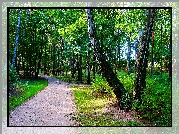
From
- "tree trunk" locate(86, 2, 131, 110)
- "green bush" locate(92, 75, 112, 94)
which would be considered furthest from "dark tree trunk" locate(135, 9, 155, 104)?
"green bush" locate(92, 75, 112, 94)

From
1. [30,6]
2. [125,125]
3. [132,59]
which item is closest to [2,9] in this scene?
[30,6]

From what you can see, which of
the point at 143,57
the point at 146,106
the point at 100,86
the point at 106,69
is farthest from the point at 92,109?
the point at 143,57

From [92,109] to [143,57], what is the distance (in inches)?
54.9

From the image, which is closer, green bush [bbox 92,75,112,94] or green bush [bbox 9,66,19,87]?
green bush [bbox 9,66,19,87]

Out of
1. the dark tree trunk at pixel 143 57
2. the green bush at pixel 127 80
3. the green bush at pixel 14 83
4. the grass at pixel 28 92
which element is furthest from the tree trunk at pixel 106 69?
the green bush at pixel 14 83

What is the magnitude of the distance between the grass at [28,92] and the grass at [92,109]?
68cm

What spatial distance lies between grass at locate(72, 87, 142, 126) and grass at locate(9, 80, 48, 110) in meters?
0.68

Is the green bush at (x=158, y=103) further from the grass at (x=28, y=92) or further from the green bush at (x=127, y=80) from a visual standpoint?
the grass at (x=28, y=92)

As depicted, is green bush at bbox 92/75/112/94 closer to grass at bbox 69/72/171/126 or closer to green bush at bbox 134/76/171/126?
grass at bbox 69/72/171/126

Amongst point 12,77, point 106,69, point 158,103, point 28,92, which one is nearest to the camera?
point 158,103

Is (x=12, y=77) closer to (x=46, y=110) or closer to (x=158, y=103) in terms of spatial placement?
(x=46, y=110)

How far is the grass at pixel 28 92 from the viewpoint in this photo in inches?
269

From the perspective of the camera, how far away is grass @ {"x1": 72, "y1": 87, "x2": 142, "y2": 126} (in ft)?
22.0

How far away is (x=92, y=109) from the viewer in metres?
7.10
